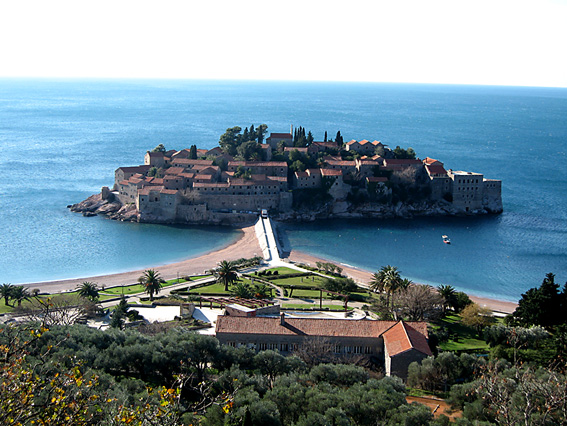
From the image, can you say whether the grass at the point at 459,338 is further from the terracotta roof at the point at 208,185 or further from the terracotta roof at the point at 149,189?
the terracotta roof at the point at 149,189

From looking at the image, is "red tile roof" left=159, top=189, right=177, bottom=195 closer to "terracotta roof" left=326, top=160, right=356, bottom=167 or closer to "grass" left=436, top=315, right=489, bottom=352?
"terracotta roof" left=326, top=160, right=356, bottom=167

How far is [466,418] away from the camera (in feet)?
78.7

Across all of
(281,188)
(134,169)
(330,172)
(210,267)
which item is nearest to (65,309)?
(210,267)

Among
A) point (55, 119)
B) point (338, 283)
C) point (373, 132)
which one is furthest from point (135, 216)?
point (55, 119)

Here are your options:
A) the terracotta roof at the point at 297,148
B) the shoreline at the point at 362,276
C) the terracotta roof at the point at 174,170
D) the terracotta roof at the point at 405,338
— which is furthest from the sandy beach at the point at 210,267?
the terracotta roof at the point at 297,148

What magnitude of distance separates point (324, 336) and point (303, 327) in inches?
54.3

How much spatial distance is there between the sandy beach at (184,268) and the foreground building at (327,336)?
63.7 ft

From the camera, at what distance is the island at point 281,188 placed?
71750 millimetres

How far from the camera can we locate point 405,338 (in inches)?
1283

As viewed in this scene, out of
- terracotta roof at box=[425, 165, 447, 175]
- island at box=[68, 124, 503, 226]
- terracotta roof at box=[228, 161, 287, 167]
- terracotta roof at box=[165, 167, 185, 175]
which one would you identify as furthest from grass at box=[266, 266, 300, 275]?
terracotta roof at box=[425, 165, 447, 175]

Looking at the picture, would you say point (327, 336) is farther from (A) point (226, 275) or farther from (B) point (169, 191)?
(B) point (169, 191)

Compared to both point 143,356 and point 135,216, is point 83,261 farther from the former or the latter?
point 143,356

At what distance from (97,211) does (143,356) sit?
49.3m

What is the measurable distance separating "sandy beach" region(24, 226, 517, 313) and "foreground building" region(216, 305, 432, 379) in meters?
15.7
